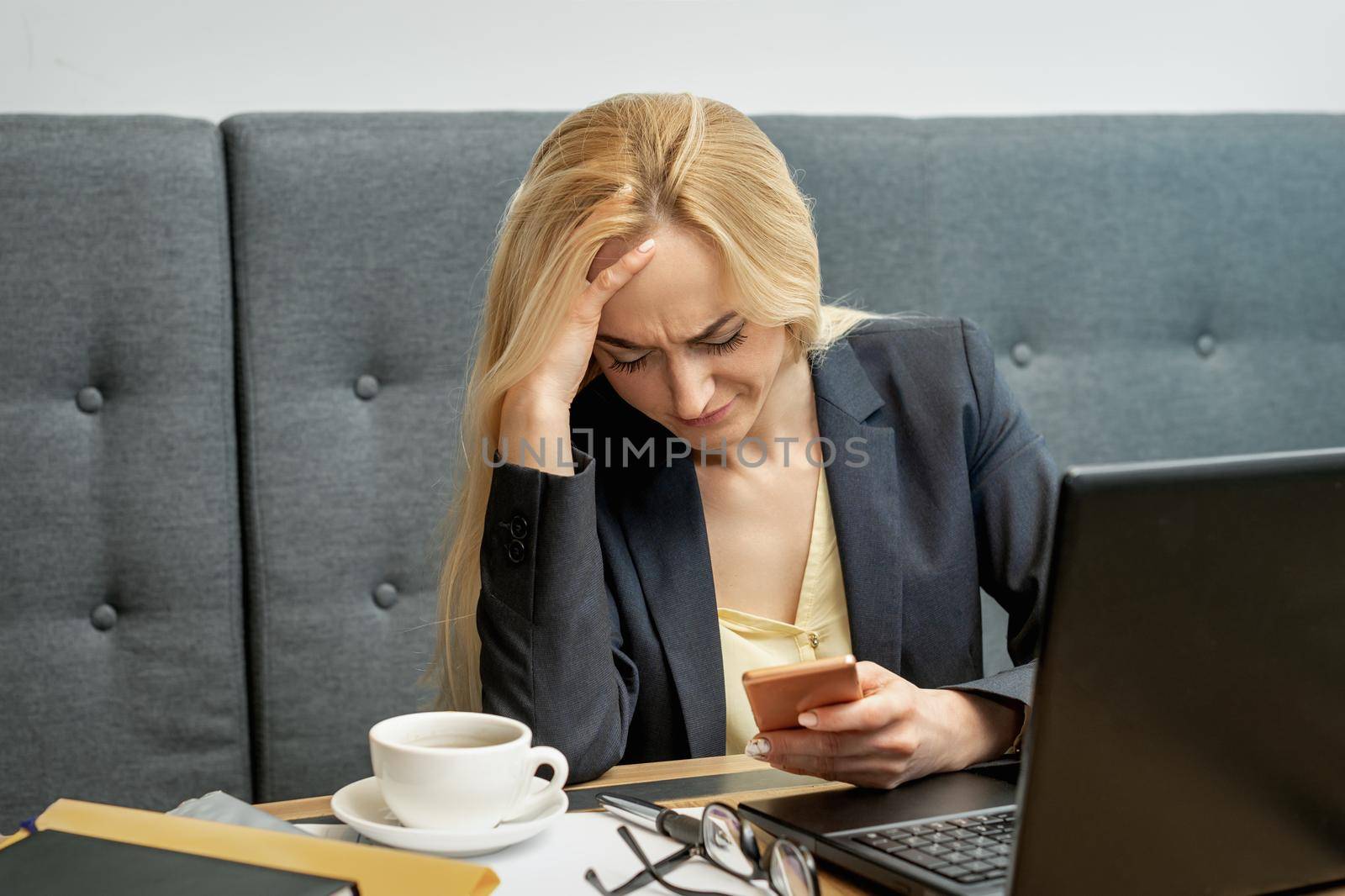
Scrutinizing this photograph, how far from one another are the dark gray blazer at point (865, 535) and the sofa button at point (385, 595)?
0.49m

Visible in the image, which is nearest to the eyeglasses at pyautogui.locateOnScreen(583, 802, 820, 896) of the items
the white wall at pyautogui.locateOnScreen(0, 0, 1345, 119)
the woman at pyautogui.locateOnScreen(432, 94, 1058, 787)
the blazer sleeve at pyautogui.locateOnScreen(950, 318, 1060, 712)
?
the woman at pyautogui.locateOnScreen(432, 94, 1058, 787)

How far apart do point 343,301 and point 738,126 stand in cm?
65

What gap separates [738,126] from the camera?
1.22 metres

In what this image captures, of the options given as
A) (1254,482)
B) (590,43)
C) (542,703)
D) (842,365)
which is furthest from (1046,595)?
(590,43)

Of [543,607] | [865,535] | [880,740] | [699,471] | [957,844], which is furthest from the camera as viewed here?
[699,471]

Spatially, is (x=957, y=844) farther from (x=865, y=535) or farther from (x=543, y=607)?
(x=865, y=535)

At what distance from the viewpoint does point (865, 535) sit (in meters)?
1.26

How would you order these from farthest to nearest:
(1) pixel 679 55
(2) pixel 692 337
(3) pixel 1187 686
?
(1) pixel 679 55 < (2) pixel 692 337 < (3) pixel 1187 686

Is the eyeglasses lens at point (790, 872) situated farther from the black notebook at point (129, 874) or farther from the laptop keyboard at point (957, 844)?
the black notebook at point (129, 874)

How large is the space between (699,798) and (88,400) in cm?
107

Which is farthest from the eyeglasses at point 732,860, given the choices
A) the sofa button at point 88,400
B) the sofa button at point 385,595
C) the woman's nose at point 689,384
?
the sofa button at point 88,400

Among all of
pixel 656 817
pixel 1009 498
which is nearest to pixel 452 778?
pixel 656 817

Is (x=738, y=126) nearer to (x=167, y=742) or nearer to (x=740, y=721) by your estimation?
(x=740, y=721)

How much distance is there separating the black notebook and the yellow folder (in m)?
0.01
